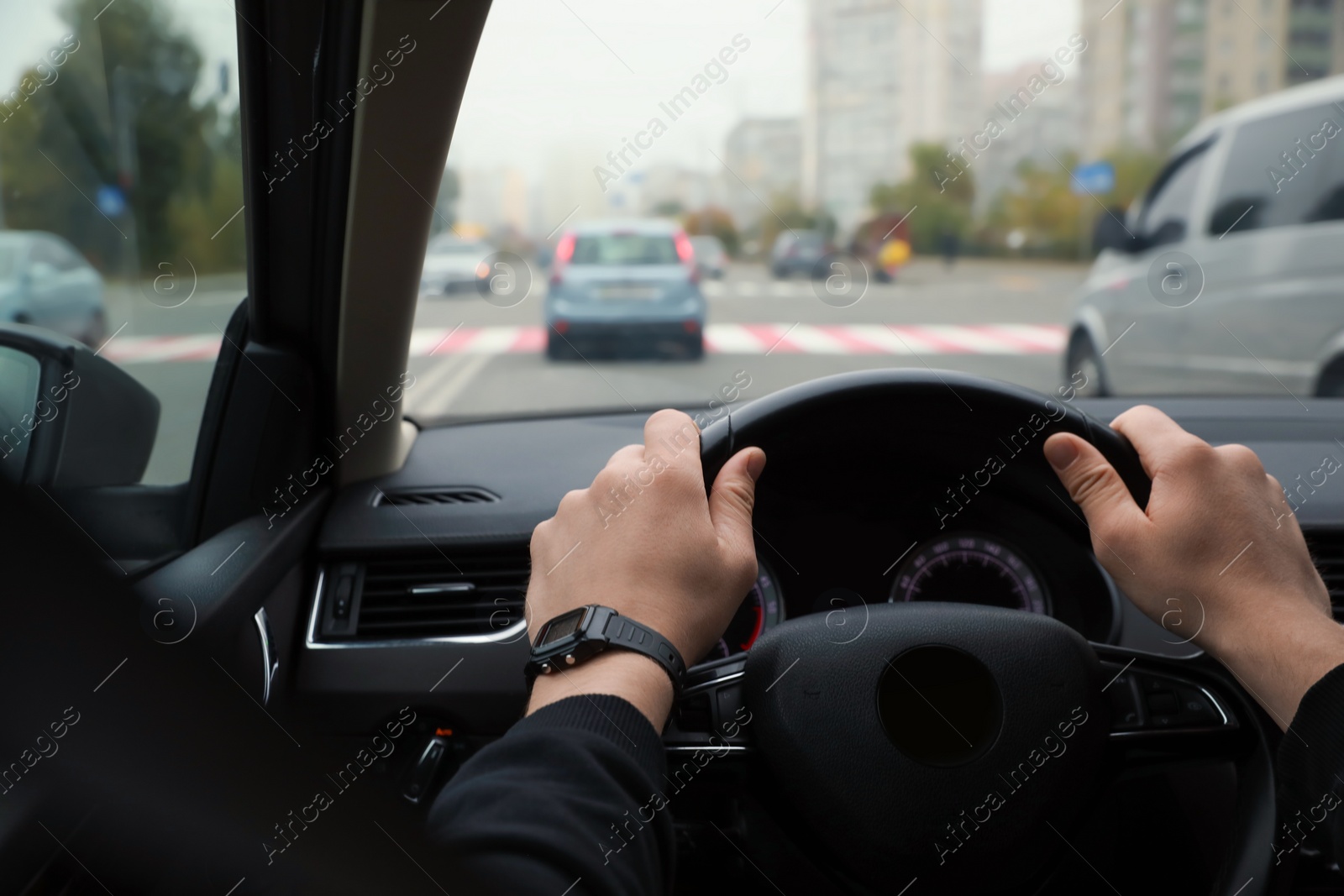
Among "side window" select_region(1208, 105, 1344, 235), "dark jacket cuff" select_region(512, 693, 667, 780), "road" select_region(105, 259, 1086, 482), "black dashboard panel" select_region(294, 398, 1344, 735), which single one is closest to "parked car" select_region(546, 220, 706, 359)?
"road" select_region(105, 259, 1086, 482)

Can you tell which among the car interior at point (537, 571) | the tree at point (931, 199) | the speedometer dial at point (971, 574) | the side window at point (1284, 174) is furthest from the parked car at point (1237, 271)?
the speedometer dial at point (971, 574)

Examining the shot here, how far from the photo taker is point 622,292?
15.8 feet

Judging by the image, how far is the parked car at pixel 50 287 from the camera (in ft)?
4.97

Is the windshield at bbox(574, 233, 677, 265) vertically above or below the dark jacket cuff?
below

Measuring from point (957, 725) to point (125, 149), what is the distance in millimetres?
1837

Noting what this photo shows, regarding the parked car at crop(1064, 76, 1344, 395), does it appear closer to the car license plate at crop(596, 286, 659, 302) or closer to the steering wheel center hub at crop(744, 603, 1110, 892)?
the car license plate at crop(596, 286, 659, 302)

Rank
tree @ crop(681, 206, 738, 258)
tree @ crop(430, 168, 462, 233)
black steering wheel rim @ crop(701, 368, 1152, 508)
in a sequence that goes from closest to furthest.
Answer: black steering wheel rim @ crop(701, 368, 1152, 508) → tree @ crop(430, 168, 462, 233) → tree @ crop(681, 206, 738, 258)

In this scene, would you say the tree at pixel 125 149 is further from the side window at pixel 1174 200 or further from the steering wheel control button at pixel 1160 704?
the side window at pixel 1174 200

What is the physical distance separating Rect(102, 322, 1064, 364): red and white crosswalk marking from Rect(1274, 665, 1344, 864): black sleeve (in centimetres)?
171

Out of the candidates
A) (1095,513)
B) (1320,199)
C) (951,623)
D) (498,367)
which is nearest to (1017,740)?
(951,623)

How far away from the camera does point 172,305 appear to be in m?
1.90

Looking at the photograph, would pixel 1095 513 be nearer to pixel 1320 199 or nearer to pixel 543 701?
pixel 543 701

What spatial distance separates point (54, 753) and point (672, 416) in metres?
0.84

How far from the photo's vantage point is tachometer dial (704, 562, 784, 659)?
5.58 ft
